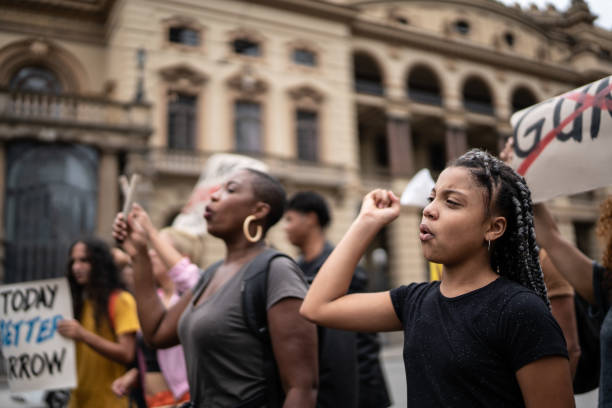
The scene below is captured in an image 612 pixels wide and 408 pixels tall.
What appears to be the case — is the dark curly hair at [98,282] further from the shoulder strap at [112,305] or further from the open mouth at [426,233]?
the open mouth at [426,233]

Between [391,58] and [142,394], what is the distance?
58.7 feet

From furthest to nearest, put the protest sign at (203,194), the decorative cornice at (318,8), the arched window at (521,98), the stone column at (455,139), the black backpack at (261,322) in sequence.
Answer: the arched window at (521,98), the stone column at (455,139), the decorative cornice at (318,8), the protest sign at (203,194), the black backpack at (261,322)

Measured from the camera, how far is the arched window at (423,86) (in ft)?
67.3

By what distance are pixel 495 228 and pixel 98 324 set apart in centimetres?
269

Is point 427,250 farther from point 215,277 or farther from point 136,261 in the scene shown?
point 136,261

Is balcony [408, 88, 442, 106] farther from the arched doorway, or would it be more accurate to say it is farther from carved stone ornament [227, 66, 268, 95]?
the arched doorway

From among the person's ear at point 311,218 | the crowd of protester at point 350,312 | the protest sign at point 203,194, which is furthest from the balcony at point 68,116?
the person's ear at point 311,218

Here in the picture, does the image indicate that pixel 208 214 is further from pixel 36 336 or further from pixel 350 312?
pixel 36 336

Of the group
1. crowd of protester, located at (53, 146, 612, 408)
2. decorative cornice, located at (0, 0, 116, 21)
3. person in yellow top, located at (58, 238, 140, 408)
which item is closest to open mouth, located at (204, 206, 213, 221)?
crowd of protester, located at (53, 146, 612, 408)

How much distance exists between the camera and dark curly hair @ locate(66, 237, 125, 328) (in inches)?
134

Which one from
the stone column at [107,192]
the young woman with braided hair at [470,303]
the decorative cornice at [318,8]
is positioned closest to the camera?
the young woman with braided hair at [470,303]

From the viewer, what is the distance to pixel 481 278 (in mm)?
1490

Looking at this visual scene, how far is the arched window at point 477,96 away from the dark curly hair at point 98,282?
19940 mm

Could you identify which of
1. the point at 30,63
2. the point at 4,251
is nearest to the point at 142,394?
the point at 4,251
